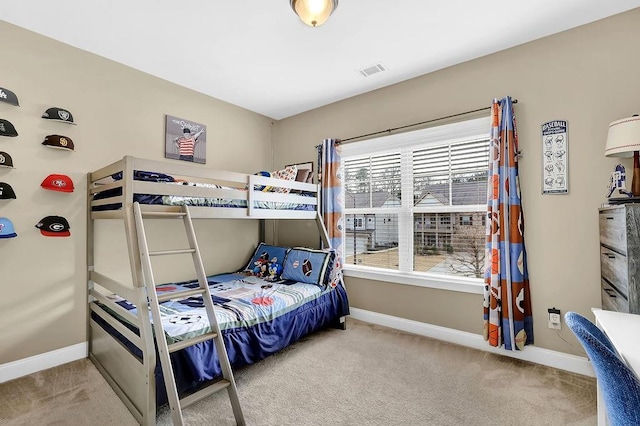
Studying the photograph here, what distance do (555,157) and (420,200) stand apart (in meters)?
1.15

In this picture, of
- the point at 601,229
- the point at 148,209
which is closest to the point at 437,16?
the point at 601,229

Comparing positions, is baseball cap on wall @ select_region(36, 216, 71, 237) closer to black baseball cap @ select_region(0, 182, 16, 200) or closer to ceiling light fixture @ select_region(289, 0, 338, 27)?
black baseball cap @ select_region(0, 182, 16, 200)

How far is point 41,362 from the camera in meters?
2.31

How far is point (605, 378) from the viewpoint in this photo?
791mm

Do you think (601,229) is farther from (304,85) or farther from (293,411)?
(304,85)

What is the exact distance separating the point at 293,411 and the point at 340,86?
2963mm

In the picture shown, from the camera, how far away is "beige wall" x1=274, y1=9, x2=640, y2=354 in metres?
2.15

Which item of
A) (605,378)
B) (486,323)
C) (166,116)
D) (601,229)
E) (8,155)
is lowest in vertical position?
(486,323)

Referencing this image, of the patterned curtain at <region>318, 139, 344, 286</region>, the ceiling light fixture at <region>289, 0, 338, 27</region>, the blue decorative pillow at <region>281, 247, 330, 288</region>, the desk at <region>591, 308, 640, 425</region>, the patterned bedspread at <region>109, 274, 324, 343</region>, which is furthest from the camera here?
the patterned curtain at <region>318, 139, 344, 286</region>

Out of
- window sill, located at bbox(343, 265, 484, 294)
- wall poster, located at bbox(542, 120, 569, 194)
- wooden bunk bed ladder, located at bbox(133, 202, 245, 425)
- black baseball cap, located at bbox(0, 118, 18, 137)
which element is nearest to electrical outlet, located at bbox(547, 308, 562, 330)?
window sill, located at bbox(343, 265, 484, 294)

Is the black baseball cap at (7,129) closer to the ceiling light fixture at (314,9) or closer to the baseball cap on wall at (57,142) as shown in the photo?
the baseball cap on wall at (57,142)

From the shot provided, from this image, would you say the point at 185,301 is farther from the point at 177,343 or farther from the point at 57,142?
the point at 57,142

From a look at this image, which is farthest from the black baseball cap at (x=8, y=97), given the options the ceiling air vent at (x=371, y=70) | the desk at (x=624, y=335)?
the desk at (x=624, y=335)

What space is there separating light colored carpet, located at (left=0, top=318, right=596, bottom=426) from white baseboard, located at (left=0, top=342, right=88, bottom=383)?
0.07 m
